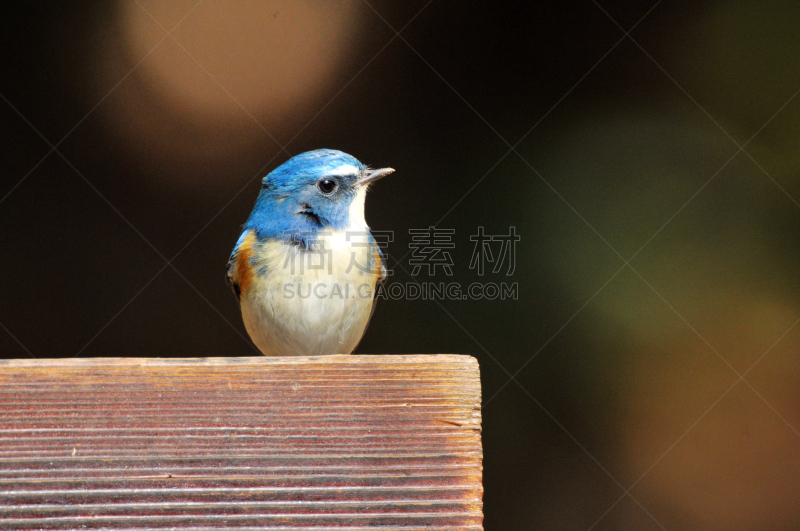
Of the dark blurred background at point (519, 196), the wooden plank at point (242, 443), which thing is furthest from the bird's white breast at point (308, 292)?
the wooden plank at point (242, 443)

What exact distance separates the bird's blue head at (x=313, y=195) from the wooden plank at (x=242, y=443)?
179cm

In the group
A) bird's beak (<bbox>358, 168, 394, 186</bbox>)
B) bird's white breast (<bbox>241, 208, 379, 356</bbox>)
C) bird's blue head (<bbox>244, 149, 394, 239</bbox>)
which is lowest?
bird's white breast (<bbox>241, 208, 379, 356</bbox>)

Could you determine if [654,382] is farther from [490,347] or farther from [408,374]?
[408,374]

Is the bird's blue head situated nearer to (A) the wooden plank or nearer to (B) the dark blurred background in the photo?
(B) the dark blurred background

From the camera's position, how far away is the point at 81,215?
424 centimetres

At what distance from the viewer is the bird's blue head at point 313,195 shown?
10.6ft

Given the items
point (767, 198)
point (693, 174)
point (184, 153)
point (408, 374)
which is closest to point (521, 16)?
point (693, 174)

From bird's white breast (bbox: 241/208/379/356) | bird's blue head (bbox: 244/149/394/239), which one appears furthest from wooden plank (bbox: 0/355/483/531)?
bird's blue head (bbox: 244/149/394/239)

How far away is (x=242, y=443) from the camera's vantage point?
1.35m

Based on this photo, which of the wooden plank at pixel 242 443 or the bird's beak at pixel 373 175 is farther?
the bird's beak at pixel 373 175

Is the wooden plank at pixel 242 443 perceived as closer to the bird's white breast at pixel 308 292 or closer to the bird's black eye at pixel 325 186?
the bird's white breast at pixel 308 292

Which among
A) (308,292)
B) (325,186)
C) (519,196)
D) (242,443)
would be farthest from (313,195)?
(242,443)

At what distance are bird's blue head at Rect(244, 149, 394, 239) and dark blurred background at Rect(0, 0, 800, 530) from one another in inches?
35.7

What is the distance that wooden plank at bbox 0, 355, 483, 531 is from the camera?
4.17ft
